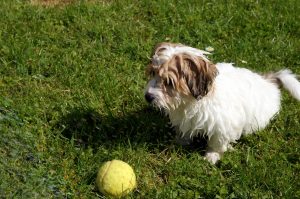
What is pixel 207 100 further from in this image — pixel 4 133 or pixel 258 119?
pixel 4 133

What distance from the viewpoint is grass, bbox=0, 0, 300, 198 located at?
4.03 m

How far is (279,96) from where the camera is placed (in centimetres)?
487

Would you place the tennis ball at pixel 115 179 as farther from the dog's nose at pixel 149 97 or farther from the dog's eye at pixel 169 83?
the dog's eye at pixel 169 83

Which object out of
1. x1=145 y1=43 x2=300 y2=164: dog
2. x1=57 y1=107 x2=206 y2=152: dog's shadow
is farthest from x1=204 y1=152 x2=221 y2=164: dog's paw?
x1=57 y1=107 x2=206 y2=152: dog's shadow

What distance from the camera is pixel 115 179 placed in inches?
148

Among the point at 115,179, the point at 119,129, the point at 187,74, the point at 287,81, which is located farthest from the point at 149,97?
the point at 287,81

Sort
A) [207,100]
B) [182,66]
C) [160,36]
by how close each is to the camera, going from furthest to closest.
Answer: [160,36] < [207,100] < [182,66]

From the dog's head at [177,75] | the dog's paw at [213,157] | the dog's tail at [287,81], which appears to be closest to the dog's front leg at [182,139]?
the dog's paw at [213,157]

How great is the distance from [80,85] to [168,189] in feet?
5.18

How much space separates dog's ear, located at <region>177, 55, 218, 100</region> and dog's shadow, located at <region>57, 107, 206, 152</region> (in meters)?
0.83

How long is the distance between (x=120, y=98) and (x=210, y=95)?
1.21m

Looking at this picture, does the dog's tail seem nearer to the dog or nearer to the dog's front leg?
the dog

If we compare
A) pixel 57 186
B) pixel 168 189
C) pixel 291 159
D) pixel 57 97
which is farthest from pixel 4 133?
pixel 291 159

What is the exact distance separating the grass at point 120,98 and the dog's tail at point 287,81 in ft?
1.01
